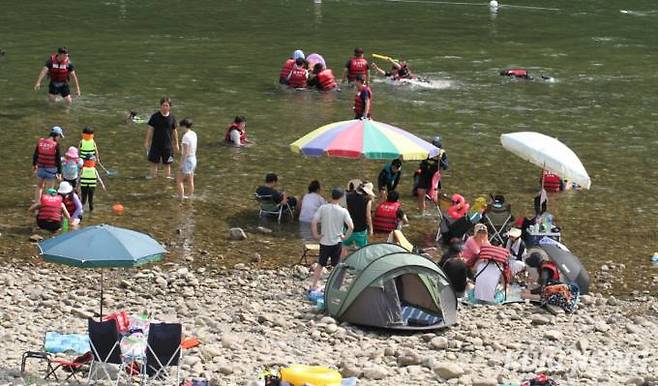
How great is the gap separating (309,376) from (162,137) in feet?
39.0

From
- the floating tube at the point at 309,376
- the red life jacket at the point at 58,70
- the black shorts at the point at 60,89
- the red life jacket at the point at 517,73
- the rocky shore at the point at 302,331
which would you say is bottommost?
the rocky shore at the point at 302,331

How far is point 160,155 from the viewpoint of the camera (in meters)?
26.7

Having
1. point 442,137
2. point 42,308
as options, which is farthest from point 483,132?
point 42,308

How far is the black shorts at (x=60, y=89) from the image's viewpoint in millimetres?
34469

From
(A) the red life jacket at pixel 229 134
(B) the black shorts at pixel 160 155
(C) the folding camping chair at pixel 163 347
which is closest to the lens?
(C) the folding camping chair at pixel 163 347

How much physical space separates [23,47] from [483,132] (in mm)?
19085

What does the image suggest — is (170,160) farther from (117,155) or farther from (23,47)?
(23,47)

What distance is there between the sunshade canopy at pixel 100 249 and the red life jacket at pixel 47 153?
698 centimetres

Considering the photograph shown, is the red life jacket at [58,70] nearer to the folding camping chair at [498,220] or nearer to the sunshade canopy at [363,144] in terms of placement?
the sunshade canopy at [363,144]

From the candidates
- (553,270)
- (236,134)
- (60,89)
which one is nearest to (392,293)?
(553,270)

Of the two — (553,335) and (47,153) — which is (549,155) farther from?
(47,153)

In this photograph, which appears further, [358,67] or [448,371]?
[358,67]

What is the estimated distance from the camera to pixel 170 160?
26781mm

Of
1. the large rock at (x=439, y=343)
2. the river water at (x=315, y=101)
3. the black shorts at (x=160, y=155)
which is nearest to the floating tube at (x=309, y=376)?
the large rock at (x=439, y=343)
